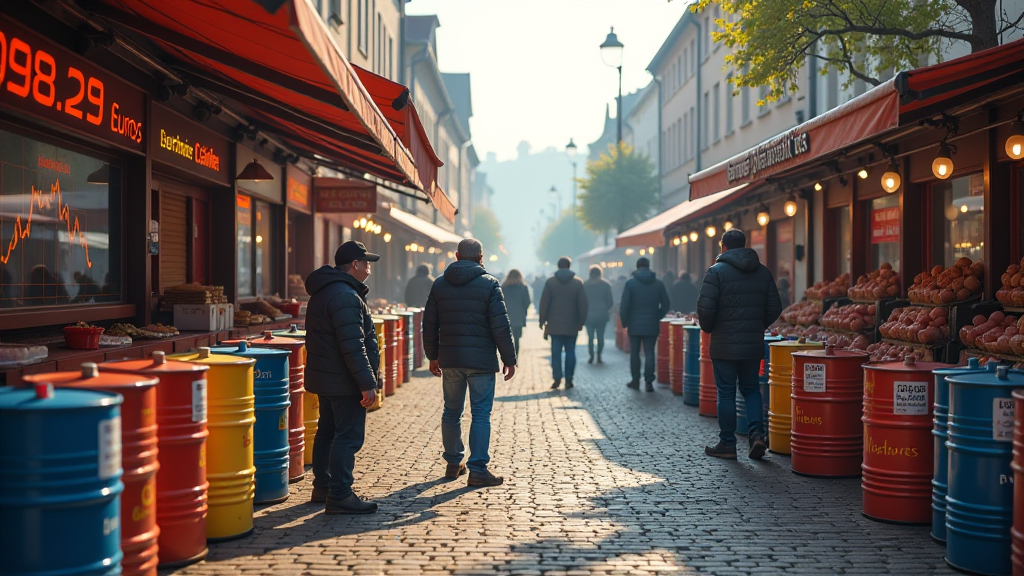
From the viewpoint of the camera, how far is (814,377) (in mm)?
8680

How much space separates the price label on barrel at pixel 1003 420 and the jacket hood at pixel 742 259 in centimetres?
400

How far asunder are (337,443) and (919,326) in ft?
19.8

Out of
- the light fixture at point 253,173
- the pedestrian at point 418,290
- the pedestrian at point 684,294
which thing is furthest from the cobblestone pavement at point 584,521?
the pedestrian at point 684,294

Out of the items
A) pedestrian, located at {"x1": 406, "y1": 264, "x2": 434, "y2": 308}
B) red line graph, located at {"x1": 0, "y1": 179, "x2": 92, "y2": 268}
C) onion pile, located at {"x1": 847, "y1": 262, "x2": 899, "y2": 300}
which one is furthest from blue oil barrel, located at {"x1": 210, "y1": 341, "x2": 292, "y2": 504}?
pedestrian, located at {"x1": 406, "y1": 264, "x2": 434, "y2": 308}

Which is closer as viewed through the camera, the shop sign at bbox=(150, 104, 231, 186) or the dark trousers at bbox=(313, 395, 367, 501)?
the dark trousers at bbox=(313, 395, 367, 501)

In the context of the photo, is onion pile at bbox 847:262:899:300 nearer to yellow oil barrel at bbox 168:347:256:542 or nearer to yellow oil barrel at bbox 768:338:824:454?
yellow oil barrel at bbox 768:338:824:454

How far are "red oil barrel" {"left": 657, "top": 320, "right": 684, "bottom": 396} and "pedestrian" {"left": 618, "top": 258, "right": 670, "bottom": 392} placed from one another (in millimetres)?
879

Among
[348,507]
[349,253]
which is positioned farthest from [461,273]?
[348,507]

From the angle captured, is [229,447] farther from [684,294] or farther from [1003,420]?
[684,294]

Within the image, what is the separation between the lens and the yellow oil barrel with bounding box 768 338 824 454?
32.3 ft

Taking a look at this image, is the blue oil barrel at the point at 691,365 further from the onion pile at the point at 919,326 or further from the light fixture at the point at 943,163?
the light fixture at the point at 943,163

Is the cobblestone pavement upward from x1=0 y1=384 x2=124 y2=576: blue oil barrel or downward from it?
downward

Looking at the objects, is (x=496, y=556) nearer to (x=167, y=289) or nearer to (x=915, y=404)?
(x=915, y=404)

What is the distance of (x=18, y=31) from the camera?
693cm
